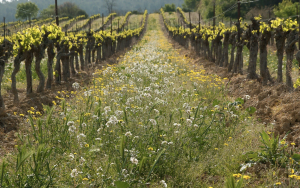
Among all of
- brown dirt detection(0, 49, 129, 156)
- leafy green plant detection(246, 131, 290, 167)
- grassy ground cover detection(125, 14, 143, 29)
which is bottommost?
brown dirt detection(0, 49, 129, 156)

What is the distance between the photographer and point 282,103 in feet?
28.3

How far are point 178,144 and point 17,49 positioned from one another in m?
8.47

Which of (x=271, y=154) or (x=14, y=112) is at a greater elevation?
(x=14, y=112)

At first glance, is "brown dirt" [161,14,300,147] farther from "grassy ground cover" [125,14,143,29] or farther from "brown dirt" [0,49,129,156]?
"grassy ground cover" [125,14,143,29]

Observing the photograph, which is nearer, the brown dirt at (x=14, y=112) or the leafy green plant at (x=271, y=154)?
the leafy green plant at (x=271, y=154)

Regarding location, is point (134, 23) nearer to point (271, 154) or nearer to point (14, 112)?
point (14, 112)

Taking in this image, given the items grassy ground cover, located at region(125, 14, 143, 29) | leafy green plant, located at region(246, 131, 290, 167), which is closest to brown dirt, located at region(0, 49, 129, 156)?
leafy green plant, located at region(246, 131, 290, 167)

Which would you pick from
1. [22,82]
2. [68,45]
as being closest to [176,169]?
[22,82]

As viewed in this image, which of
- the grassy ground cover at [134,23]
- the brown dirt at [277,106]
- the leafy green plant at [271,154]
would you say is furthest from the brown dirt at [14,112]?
the grassy ground cover at [134,23]

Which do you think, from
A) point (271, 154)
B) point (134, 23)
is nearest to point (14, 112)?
point (271, 154)

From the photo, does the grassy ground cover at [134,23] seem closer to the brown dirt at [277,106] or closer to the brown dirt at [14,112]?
the brown dirt at [14,112]

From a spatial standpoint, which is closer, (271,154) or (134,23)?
(271,154)

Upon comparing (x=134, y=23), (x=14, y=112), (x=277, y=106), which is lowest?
(x=277, y=106)

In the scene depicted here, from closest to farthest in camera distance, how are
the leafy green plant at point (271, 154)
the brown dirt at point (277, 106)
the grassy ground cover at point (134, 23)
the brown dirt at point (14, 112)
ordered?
the leafy green plant at point (271, 154)
the brown dirt at point (277, 106)
the brown dirt at point (14, 112)
the grassy ground cover at point (134, 23)
